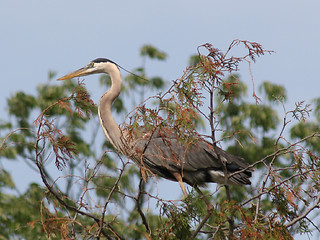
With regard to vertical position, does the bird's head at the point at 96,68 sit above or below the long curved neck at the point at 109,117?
above

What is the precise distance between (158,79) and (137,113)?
8.51 m

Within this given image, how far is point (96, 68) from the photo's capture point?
22.1 ft

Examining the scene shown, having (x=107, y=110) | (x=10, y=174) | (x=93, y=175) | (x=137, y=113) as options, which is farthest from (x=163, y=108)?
(x=10, y=174)

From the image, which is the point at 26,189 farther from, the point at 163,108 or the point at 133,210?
the point at 163,108

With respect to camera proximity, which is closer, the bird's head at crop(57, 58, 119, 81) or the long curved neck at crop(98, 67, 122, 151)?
the long curved neck at crop(98, 67, 122, 151)

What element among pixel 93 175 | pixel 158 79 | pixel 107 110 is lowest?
pixel 93 175

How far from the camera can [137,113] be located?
3529mm

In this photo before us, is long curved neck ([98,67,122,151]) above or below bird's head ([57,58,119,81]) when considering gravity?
below

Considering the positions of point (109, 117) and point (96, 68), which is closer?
point (109, 117)

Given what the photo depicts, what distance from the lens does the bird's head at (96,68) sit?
6582 millimetres

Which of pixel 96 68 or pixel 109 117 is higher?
pixel 96 68

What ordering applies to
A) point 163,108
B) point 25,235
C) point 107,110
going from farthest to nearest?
point 25,235 → point 107,110 → point 163,108

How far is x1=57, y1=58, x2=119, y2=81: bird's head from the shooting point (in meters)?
6.58

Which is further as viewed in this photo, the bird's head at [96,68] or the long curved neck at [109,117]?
the bird's head at [96,68]
